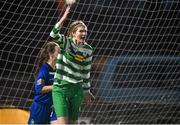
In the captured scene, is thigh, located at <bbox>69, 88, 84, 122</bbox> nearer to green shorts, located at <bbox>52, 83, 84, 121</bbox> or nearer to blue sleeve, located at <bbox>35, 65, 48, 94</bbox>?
green shorts, located at <bbox>52, 83, 84, 121</bbox>

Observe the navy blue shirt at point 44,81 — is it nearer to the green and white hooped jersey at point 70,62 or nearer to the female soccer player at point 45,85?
the female soccer player at point 45,85

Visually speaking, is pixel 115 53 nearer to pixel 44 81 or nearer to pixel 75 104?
pixel 44 81

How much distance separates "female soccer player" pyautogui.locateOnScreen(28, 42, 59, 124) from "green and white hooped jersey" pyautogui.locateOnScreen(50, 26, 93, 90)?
0.37m

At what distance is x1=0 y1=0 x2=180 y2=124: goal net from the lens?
648 centimetres

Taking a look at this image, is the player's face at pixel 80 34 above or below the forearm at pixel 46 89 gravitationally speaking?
above

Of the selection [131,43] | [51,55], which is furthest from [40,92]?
[131,43]

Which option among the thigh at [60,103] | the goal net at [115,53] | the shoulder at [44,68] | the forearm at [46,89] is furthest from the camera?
the goal net at [115,53]

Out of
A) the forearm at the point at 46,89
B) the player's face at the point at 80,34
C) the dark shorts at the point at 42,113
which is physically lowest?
the dark shorts at the point at 42,113

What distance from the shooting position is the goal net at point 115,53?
6480mm

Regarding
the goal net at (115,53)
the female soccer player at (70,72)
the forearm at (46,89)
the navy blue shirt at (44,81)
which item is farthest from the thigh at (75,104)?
the goal net at (115,53)

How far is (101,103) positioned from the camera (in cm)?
666

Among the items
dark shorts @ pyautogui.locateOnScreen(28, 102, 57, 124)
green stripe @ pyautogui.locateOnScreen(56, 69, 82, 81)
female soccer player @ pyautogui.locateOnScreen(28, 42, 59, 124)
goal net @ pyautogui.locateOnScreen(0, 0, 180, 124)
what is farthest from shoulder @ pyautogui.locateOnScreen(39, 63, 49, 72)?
goal net @ pyautogui.locateOnScreen(0, 0, 180, 124)

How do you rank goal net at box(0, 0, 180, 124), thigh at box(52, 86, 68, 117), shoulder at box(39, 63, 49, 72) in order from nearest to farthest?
thigh at box(52, 86, 68, 117) < shoulder at box(39, 63, 49, 72) < goal net at box(0, 0, 180, 124)

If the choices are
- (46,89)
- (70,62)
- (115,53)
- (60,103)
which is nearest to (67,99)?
A: (60,103)
